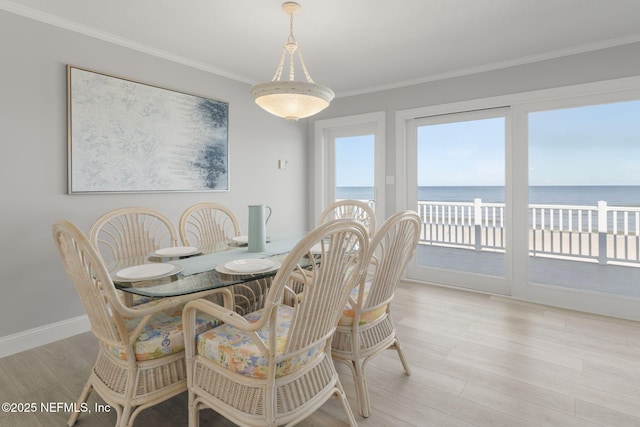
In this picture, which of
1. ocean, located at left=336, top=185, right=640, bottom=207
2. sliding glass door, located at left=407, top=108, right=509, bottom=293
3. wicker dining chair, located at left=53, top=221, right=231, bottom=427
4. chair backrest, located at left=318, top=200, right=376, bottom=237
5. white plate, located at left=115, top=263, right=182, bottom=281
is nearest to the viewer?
wicker dining chair, located at left=53, top=221, right=231, bottom=427

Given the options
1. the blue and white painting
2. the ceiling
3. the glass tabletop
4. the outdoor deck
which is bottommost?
the outdoor deck

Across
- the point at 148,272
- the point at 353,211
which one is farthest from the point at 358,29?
the point at 148,272

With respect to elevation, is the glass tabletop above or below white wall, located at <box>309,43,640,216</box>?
below

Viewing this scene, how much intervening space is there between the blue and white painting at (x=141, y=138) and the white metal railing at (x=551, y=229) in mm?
2503

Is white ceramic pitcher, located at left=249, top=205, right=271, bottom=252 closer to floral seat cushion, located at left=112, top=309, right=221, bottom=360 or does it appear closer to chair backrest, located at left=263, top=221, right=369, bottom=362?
floral seat cushion, located at left=112, top=309, right=221, bottom=360

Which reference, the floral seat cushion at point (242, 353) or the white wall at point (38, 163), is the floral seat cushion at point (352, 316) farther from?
the white wall at point (38, 163)

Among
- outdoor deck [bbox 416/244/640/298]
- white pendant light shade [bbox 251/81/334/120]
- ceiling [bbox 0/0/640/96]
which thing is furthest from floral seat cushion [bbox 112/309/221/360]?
outdoor deck [bbox 416/244/640/298]

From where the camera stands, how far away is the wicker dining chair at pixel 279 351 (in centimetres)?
122

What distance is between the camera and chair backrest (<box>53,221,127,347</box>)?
125 centimetres

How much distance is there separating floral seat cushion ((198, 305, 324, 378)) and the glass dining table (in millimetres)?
210

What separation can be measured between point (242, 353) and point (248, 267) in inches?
17.1

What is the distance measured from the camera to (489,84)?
3.53m

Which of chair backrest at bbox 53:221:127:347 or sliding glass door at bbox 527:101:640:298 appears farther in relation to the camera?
sliding glass door at bbox 527:101:640:298

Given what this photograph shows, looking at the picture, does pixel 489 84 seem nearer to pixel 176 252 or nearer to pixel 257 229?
pixel 257 229
